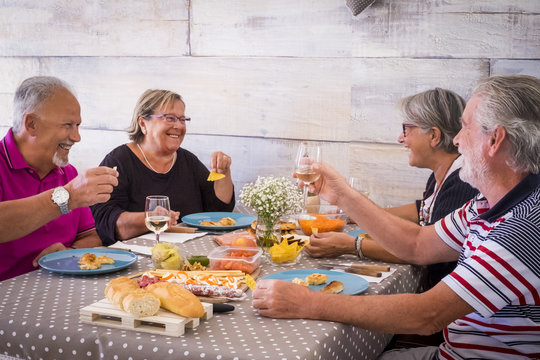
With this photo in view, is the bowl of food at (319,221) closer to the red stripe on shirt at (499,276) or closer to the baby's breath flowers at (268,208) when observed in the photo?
the baby's breath flowers at (268,208)

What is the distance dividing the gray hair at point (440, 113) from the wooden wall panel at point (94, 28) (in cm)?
192

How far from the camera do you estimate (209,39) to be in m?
4.00

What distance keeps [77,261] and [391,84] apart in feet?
7.38

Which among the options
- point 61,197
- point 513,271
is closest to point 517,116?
point 513,271

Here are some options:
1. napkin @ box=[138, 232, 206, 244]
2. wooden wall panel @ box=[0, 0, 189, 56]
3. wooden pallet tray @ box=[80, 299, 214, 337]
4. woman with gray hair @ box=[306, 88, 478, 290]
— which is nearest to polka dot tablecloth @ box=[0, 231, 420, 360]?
wooden pallet tray @ box=[80, 299, 214, 337]

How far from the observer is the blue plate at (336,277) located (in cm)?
176

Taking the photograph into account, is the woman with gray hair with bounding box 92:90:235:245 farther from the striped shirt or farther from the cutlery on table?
the striped shirt

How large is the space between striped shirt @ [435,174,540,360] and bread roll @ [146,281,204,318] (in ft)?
2.12

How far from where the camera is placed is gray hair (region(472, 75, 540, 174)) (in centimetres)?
157

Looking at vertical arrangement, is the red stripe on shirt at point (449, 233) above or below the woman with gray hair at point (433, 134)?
below

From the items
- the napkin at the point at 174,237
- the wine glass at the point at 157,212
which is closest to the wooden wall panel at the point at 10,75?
the napkin at the point at 174,237

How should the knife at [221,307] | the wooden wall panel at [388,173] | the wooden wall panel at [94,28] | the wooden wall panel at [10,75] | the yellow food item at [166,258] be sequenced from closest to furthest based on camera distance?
the knife at [221,307], the yellow food item at [166,258], the wooden wall panel at [388,173], the wooden wall panel at [94,28], the wooden wall panel at [10,75]

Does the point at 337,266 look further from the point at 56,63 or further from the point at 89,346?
the point at 56,63

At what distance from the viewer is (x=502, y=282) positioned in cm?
145
